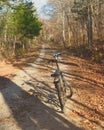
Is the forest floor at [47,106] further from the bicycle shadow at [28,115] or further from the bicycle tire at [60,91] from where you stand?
the bicycle tire at [60,91]

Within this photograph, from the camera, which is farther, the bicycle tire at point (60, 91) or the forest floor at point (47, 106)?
the bicycle tire at point (60, 91)

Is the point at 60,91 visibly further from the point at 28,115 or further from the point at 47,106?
the point at 28,115

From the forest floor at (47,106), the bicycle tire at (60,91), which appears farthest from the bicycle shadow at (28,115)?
the bicycle tire at (60,91)

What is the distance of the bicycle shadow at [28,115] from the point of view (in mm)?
7637

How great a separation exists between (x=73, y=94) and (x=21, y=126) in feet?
11.4

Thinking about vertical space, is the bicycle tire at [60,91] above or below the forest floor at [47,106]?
above

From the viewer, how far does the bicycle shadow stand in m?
7.64

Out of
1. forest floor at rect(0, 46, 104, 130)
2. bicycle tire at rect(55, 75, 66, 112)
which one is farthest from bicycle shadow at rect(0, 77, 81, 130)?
bicycle tire at rect(55, 75, 66, 112)

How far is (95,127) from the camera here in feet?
24.0

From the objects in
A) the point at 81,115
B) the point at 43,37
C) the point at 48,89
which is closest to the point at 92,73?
the point at 48,89

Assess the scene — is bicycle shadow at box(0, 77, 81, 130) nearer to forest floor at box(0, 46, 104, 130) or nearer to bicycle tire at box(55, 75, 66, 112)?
forest floor at box(0, 46, 104, 130)

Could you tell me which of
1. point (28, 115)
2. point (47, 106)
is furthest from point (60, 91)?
point (28, 115)

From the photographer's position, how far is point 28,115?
28.5 ft

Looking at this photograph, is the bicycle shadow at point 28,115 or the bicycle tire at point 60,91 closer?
the bicycle shadow at point 28,115
